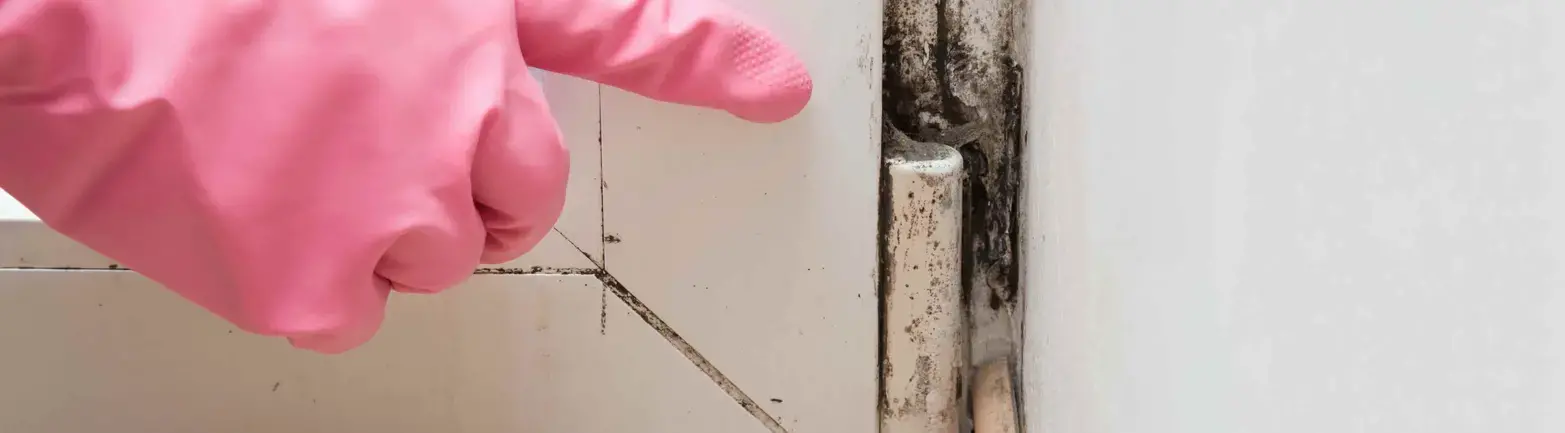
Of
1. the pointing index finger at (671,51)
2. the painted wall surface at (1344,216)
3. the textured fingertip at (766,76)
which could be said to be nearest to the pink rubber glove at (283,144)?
the pointing index finger at (671,51)

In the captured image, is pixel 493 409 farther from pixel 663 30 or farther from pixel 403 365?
pixel 663 30

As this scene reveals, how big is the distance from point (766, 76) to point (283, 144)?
0.90ft

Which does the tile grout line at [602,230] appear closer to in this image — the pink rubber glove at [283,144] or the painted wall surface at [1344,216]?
the pink rubber glove at [283,144]

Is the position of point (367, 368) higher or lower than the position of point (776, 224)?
lower

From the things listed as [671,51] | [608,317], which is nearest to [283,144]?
[671,51]

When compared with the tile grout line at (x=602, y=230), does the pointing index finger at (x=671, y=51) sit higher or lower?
higher

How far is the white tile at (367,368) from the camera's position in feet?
2.33

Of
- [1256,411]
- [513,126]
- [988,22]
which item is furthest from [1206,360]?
[988,22]

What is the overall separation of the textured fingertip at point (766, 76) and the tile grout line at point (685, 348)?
167 millimetres

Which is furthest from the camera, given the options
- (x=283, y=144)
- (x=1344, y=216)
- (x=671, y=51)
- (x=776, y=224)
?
(x=776, y=224)

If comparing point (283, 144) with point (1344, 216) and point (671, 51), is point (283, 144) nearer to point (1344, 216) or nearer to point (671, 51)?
point (671, 51)

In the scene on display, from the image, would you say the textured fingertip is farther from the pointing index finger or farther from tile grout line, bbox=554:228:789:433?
tile grout line, bbox=554:228:789:433

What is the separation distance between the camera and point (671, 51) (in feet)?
1.79

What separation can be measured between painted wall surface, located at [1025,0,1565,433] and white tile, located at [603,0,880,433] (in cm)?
29
